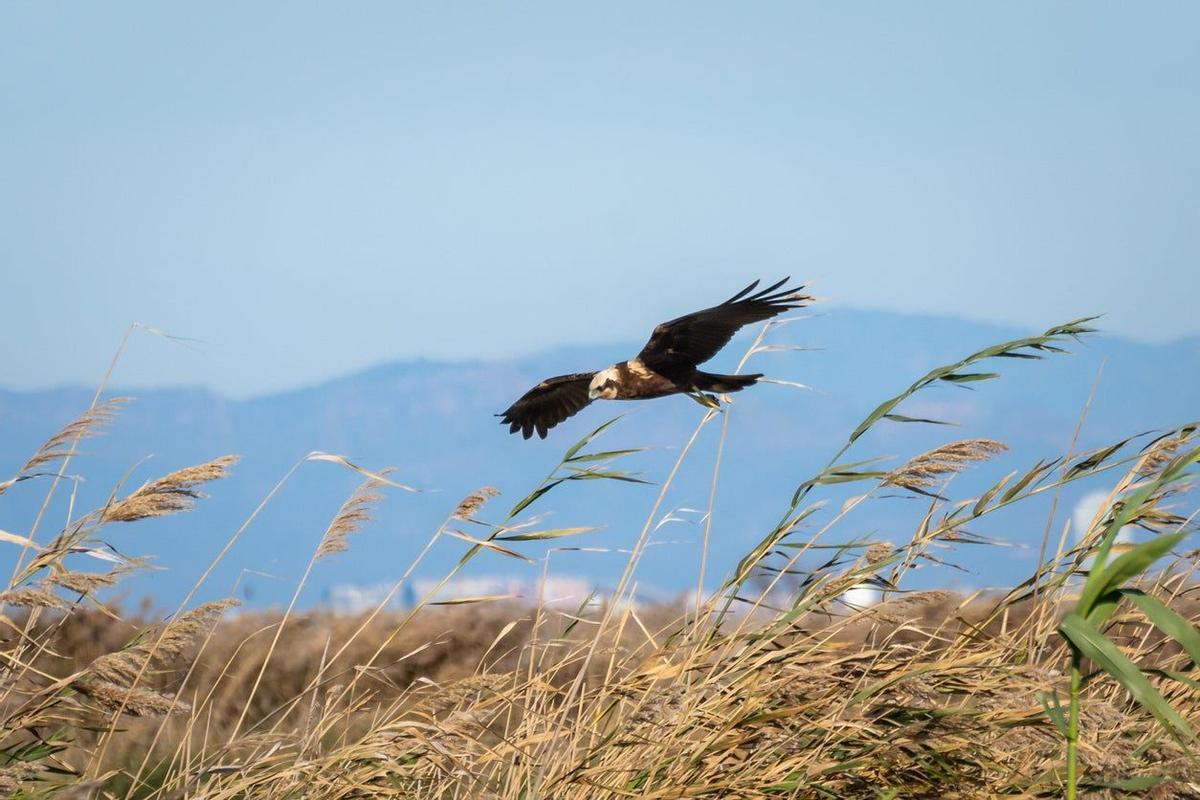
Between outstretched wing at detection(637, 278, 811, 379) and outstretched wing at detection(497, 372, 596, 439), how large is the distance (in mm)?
866

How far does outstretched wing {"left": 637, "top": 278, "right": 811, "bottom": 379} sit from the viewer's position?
4.65m

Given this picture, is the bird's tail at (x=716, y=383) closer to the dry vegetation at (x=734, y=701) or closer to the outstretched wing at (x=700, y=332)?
the outstretched wing at (x=700, y=332)

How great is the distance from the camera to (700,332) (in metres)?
4.78

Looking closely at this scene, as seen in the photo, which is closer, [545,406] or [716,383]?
[716,383]

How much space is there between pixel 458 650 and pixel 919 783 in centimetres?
447

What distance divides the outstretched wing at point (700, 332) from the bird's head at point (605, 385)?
132mm

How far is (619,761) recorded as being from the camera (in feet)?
8.94

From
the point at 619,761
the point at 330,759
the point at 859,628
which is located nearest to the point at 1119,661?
the point at 619,761

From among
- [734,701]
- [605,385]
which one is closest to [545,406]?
[605,385]

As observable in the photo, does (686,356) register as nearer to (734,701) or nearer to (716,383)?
(716,383)

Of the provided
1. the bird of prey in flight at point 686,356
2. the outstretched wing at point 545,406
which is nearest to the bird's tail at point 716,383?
the bird of prey in flight at point 686,356

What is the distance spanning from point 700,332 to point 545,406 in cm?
137

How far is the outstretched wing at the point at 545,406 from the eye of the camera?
5738mm

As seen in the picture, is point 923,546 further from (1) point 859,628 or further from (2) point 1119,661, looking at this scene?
(1) point 859,628
